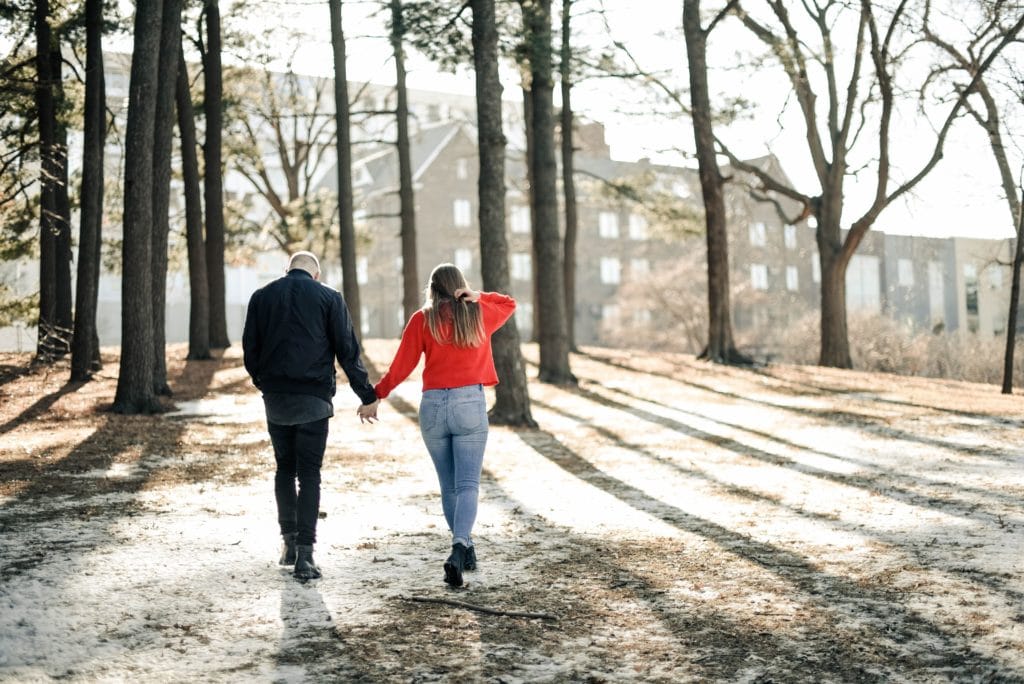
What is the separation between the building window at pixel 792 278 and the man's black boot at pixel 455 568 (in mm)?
60379

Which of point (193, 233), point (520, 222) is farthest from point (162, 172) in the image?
point (520, 222)

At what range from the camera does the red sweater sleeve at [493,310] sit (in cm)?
626

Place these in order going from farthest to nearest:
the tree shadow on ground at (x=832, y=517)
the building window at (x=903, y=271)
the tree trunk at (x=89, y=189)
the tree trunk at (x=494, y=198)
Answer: the building window at (x=903, y=271) → the tree trunk at (x=89, y=189) → the tree trunk at (x=494, y=198) → the tree shadow on ground at (x=832, y=517)

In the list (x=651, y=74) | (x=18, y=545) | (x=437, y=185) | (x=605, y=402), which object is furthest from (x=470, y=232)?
(x=18, y=545)

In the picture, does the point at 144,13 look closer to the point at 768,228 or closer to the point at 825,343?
the point at 825,343

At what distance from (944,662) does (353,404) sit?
45.4 feet

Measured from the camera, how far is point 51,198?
20.8 meters

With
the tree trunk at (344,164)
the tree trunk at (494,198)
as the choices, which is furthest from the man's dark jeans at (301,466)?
the tree trunk at (344,164)

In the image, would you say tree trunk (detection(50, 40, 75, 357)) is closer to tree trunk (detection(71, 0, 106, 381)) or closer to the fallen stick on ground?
tree trunk (detection(71, 0, 106, 381))

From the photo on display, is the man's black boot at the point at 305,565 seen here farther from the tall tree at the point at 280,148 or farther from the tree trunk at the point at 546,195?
the tall tree at the point at 280,148

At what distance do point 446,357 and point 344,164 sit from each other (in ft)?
62.0

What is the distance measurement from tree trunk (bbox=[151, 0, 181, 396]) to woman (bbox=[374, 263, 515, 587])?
1135cm

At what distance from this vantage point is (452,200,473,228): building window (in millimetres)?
58156

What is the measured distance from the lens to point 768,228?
6341cm
